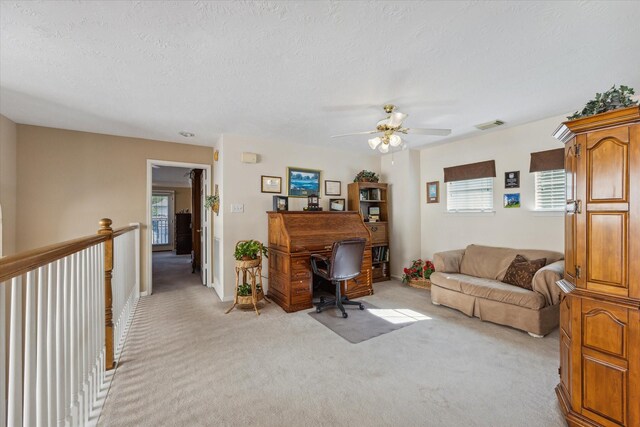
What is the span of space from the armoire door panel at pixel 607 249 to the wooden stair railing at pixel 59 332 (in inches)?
99.1

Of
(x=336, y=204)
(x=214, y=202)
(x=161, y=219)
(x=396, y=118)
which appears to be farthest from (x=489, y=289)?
(x=161, y=219)

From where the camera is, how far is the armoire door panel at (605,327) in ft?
4.82

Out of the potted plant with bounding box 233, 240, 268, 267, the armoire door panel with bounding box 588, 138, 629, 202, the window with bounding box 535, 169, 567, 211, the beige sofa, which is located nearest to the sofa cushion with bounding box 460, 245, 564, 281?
the beige sofa

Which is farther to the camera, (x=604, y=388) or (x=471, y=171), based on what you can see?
(x=471, y=171)

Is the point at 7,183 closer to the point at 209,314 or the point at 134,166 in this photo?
the point at 134,166

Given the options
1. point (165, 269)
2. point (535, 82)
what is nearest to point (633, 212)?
point (535, 82)

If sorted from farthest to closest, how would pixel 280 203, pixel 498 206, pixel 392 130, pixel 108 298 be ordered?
pixel 280 203, pixel 498 206, pixel 392 130, pixel 108 298

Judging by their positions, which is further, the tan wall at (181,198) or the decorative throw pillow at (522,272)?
the tan wall at (181,198)

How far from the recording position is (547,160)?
11.3 ft

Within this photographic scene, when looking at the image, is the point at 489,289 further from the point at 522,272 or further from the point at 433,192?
the point at 433,192

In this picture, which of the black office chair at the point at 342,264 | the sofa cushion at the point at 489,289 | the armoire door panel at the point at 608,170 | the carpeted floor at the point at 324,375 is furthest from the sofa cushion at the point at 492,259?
the armoire door panel at the point at 608,170

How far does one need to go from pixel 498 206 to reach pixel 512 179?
1.40 feet

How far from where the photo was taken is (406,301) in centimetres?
393

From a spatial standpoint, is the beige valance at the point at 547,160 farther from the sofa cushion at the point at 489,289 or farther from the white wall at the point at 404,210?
the white wall at the point at 404,210
